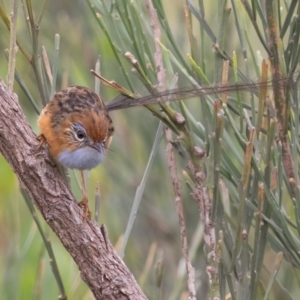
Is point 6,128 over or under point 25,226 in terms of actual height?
under

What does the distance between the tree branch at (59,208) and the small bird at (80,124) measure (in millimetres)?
320

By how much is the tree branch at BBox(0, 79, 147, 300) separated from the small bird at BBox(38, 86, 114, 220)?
0.32 m

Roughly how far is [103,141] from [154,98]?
477 millimetres

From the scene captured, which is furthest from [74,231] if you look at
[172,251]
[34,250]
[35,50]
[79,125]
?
[172,251]

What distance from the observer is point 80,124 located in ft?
6.25

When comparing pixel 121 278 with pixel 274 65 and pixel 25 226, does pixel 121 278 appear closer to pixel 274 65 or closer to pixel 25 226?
pixel 274 65

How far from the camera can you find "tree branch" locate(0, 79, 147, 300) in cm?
135

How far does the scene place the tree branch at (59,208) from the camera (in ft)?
4.42

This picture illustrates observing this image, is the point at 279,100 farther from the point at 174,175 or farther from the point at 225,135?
the point at 174,175

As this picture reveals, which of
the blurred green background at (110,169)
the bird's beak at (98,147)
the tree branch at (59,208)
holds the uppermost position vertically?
the blurred green background at (110,169)

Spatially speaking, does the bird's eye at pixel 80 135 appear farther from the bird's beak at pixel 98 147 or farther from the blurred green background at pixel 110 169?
the blurred green background at pixel 110 169

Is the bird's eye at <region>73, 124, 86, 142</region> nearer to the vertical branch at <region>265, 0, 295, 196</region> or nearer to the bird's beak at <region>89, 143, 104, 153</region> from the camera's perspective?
the bird's beak at <region>89, 143, 104, 153</region>

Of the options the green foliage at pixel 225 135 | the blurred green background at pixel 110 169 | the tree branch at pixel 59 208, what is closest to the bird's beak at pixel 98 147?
the green foliage at pixel 225 135

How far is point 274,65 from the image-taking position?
5.13ft
